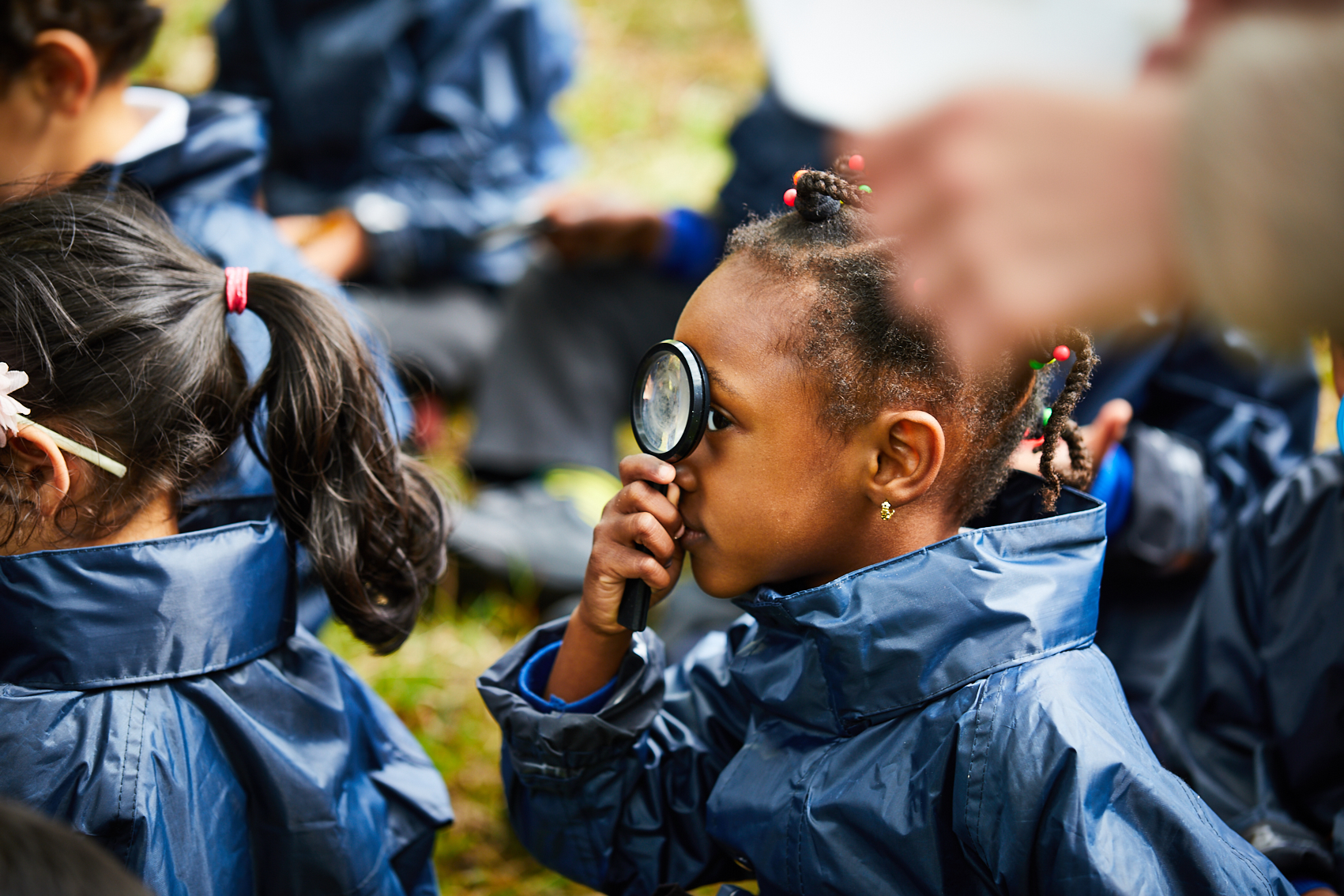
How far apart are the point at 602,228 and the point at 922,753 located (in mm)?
2119

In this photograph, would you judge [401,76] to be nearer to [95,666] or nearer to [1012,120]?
[95,666]

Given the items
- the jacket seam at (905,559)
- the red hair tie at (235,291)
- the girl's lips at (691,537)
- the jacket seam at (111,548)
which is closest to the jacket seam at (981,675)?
the jacket seam at (905,559)

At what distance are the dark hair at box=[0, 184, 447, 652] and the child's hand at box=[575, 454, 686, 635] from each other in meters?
0.35

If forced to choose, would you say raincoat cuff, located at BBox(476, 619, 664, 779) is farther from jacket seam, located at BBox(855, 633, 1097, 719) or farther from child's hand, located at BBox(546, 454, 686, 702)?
jacket seam, located at BBox(855, 633, 1097, 719)

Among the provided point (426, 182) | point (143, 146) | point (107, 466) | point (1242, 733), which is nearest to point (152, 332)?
point (107, 466)

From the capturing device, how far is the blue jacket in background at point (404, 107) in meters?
3.48

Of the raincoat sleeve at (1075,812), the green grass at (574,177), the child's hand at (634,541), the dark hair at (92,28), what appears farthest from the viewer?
the green grass at (574,177)

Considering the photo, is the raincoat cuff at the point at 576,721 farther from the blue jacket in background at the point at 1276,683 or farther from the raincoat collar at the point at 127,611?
the blue jacket in background at the point at 1276,683

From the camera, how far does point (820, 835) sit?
1.35 meters

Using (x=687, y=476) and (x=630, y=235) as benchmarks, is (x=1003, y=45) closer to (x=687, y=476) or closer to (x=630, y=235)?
(x=687, y=476)

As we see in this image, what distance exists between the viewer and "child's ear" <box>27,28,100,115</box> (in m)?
2.13

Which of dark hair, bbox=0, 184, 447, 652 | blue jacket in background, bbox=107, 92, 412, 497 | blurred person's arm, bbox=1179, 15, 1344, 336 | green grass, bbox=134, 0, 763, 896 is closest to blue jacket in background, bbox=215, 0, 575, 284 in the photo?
green grass, bbox=134, 0, 763, 896

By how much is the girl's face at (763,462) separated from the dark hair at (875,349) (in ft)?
0.08

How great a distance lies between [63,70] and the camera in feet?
7.11
